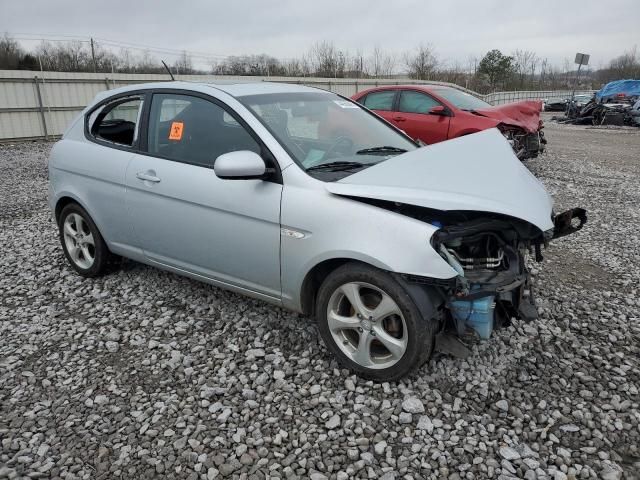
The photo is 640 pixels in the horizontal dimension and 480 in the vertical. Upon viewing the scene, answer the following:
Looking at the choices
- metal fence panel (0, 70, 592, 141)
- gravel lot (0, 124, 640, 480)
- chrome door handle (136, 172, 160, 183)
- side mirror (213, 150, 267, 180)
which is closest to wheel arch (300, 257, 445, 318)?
gravel lot (0, 124, 640, 480)

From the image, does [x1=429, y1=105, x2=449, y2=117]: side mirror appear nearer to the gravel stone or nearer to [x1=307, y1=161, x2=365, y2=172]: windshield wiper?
[x1=307, y1=161, x2=365, y2=172]: windshield wiper

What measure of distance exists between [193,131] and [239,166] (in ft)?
2.79

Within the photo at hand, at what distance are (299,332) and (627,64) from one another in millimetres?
61389

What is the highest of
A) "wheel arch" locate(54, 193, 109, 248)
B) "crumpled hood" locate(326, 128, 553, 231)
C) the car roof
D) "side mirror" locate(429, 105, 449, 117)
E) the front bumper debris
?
the car roof

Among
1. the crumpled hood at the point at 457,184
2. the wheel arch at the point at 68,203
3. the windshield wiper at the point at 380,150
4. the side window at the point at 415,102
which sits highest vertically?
the side window at the point at 415,102

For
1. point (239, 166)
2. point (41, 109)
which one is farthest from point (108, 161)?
point (41, 109)

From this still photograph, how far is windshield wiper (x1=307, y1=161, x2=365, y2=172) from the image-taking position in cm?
310

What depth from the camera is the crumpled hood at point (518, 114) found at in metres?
9.02

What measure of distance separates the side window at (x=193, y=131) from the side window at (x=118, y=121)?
0.23 m

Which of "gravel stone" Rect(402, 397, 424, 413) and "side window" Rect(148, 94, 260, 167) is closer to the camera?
"gravel stone" Rect(402, 397, 424, 413)

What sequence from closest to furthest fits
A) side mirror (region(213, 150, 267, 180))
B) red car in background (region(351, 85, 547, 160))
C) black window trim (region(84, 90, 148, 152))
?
side mirror (region(213, 150, 267, 180)) < black window trim (region(84, 90, 148, 152)) < red car in background (region(351, 85, 547, 160))

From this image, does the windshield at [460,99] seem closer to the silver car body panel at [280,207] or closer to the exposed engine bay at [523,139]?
the exposed engine bay at [523,139]

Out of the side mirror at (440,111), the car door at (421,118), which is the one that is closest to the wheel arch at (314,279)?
the car door at (421,118)

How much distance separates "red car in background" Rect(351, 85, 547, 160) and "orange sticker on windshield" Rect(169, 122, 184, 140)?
606 centimetres
